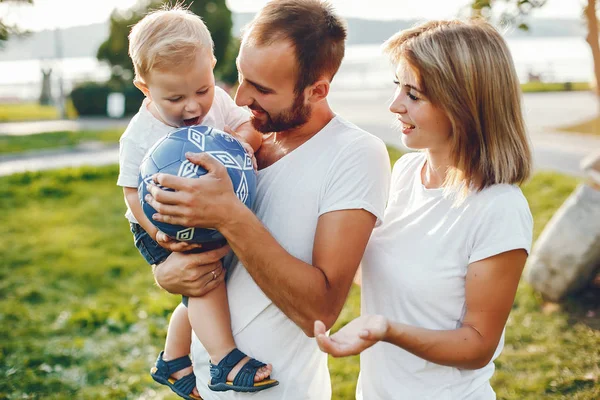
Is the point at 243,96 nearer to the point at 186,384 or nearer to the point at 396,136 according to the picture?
the point at 186,384

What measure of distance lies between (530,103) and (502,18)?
75.6 feet

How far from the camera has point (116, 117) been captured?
75.7ft

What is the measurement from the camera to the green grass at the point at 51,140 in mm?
14398

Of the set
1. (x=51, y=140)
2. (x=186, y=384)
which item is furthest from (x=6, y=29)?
(x=51, y=140)

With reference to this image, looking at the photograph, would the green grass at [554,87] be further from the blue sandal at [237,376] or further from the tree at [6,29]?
the blue sandal at [237,376]

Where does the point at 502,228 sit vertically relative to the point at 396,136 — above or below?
above

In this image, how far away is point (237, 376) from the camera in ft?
8.10

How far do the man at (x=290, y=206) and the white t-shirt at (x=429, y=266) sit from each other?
16 cm

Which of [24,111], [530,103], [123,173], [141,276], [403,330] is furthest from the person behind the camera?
[24,111]

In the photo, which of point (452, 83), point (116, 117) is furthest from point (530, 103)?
point (452, 83)

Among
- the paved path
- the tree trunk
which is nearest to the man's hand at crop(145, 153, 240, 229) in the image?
the tree trunk

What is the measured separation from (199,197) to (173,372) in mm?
1148

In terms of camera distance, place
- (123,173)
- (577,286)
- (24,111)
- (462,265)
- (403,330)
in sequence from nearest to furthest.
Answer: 1. (403,330)
2. (462,265)
3. (123,173)
4. (577,286)
5. (24,111)

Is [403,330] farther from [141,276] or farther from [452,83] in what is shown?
[141,276]
